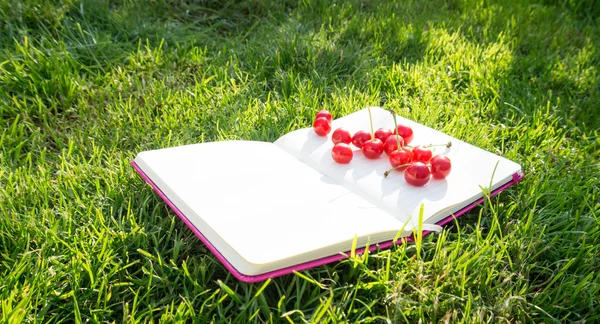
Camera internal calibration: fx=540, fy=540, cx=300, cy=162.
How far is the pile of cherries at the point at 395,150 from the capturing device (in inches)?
62.5

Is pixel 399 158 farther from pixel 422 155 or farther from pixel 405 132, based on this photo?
Answer: pixel 405 132

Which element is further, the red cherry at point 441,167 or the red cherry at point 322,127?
the red cherry at point 322,127

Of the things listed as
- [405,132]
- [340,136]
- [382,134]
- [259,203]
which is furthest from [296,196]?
[405,132]

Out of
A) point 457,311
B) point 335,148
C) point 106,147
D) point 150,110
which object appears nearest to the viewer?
point 457,311

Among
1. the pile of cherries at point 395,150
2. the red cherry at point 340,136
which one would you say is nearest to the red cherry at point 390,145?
the pile of cherries at point 395,150

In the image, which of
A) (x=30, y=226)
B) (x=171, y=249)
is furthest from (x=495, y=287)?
(x=30, y=226)

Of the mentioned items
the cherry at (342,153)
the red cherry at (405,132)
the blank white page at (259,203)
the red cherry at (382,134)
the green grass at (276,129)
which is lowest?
the green grass at (276,129)

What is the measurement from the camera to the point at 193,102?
231cm

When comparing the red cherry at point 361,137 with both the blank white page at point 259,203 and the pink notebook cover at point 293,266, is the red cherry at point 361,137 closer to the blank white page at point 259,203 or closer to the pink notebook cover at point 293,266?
the blank white page at point 259,203

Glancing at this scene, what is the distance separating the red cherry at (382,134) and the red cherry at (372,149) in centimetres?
9

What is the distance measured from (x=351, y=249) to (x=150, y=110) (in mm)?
1212

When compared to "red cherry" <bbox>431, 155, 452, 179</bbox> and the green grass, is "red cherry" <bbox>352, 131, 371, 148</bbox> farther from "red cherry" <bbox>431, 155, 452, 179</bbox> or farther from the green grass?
the green grass

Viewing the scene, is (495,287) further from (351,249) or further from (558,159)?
(558,159)

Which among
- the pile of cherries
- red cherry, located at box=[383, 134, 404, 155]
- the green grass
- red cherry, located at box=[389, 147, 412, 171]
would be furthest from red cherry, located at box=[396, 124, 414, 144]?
the green grass
